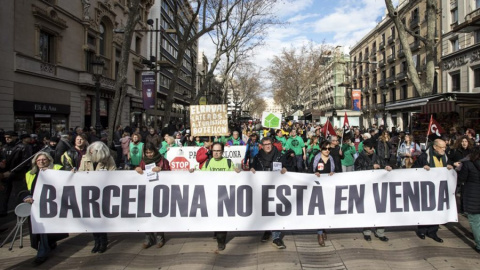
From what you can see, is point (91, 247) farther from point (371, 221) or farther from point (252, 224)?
point (371, 221)

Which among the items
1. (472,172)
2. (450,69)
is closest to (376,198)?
(472,172)

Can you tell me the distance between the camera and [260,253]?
4480 millimetres

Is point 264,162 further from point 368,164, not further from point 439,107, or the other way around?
point 439,107

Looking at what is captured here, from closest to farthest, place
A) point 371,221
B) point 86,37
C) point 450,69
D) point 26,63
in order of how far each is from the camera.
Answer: point 371,221 → point 26,63 → point 86,37 → point 450,69

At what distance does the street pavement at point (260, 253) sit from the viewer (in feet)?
13.5

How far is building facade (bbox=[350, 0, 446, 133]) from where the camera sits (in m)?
36.7

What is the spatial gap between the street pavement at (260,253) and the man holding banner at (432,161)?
0.34 feet

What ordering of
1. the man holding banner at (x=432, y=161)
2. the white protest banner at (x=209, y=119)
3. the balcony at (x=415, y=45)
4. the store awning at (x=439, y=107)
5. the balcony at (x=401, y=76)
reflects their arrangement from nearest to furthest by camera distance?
1. the man holding banner at (x=432, y=161)
2. the white protest banner at (x=209, y=119)
3. the store awning at (x=439, y=107)
4. the balcony at (x=415, y=45)
5. the balcony at (x=401, y=76)

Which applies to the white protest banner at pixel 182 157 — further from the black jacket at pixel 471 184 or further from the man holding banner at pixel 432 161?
the black jacket at pixel 471 184

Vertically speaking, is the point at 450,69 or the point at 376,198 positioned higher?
the point at 450,69

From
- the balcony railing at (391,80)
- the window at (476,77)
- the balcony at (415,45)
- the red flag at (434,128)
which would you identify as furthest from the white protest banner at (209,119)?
the balcony railing at (391,80)

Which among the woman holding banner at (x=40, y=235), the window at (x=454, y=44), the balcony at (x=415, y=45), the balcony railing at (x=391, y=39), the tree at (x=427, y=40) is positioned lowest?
the woman holding banner at (x=40, y=235)

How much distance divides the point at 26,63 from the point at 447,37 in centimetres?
3522

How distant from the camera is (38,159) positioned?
14.4ft
